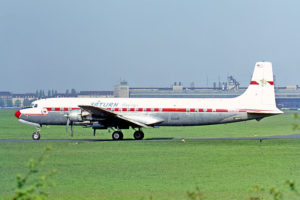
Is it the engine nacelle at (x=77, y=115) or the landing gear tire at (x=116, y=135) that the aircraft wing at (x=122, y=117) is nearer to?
the engine nacelle at (x=77, y=115)

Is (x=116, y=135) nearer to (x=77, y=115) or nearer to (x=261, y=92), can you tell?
(x=77, y=115)

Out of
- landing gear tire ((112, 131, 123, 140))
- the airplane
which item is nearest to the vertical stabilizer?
the airplane

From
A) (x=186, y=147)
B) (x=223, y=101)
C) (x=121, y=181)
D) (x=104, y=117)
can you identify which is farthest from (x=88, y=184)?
(x=223, y=101)

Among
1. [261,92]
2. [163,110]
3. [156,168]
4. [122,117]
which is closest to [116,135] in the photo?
[122,117]

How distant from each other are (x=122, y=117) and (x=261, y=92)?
11.9 meters

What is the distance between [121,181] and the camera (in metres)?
21.0

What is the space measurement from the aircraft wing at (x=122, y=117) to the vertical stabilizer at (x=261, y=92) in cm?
752

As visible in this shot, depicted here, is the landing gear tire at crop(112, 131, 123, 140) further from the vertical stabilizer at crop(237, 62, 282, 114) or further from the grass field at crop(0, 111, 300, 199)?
the vertical stabilizer at crop(237, 62, 282, 114)

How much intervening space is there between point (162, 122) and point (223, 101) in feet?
17.3

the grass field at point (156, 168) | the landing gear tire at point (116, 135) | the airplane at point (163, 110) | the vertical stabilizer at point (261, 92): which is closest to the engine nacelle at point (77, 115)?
the airplane at point (163, 110)

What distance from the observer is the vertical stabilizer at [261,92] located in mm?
44562

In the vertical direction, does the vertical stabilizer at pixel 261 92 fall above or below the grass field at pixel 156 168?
above

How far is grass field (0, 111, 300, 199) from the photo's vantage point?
18797mm

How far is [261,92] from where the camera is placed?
4519 cm
